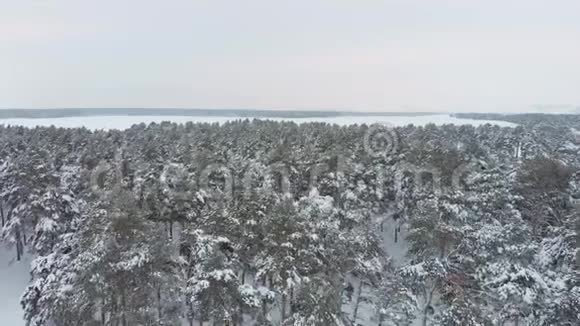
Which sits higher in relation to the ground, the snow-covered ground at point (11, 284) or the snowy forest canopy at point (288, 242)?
the snowy forest canopy at point (288, 242)

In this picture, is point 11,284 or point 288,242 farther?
point 11,284

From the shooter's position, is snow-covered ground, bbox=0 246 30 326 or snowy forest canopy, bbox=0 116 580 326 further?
snow-covered ground, bbox=0 246 30 326

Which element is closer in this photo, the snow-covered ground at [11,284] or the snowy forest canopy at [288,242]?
the snowy forest canopy at [288,242]

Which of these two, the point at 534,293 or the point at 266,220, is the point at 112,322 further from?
the point at 534,293

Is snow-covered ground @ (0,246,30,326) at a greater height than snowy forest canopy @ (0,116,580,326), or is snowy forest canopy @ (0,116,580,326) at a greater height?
snowy forest canopy @ (0,116,580,326)

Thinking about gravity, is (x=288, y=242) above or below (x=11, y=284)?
above
